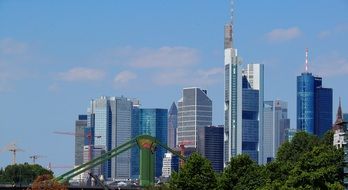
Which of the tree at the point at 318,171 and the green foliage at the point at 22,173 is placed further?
the green foliage at the point at 22,173

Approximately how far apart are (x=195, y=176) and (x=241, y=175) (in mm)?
3859

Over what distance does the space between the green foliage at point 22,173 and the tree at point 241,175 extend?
89.4 meters

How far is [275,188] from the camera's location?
262ft

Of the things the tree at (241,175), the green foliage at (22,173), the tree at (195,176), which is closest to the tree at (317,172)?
the tree at (241,175)

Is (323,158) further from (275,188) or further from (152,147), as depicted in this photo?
(152,147)

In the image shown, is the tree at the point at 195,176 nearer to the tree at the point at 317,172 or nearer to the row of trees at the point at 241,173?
the row of trees at the point at 241,173

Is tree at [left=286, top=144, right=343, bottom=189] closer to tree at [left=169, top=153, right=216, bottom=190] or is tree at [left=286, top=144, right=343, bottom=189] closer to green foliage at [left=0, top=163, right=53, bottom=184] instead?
tree at [left=169, top=153, right=216, bottom=190]

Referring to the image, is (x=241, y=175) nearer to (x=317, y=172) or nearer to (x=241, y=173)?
(x=241, y=173)

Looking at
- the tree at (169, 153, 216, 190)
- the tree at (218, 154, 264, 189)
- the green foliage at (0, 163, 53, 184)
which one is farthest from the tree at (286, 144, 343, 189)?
the green foliage at (0, 163, 53, 184)

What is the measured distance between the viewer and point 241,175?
9169 cm

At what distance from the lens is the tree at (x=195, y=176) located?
301 feet

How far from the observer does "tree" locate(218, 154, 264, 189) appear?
90625mm

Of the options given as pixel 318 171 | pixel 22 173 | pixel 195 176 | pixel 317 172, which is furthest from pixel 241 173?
pixel 22 173

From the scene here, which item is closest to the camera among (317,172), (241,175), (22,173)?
(317,172)
